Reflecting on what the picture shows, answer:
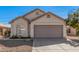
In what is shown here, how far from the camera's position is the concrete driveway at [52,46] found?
1266 centimetres

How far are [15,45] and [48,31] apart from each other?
2093mm

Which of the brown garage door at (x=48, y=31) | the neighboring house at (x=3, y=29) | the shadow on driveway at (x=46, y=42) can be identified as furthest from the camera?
the brown garage door at (x=48, y=31)

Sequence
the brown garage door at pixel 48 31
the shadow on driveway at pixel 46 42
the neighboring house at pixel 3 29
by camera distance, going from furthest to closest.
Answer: the brown garage door at pixel 48 31, the shadow on driveway at pixel 46 42, the neighboring house at pixel 3 29

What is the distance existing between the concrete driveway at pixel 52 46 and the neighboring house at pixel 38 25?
0.31 m

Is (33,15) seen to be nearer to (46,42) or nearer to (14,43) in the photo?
(46,42)

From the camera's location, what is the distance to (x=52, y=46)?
12.8m

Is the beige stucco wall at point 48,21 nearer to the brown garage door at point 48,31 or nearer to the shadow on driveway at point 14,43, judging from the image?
the brown garage door at point 48,31

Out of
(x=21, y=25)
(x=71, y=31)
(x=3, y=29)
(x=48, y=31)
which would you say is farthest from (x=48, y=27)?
(x=3, y=29)

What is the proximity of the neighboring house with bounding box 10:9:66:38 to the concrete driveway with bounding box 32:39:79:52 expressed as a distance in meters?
0.31

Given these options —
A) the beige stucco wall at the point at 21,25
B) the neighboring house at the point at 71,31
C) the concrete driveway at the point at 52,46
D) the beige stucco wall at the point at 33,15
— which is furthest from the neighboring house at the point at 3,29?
the neighboring house at the point at 71,31

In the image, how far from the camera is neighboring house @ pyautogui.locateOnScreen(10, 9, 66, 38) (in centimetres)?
1273

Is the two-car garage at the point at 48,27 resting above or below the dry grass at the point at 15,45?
above

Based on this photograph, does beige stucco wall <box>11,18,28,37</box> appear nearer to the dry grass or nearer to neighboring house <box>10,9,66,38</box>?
neighboring house <box>10,9,66,38</box>
